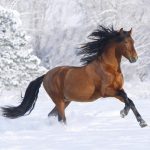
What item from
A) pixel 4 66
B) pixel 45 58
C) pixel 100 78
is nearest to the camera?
pixel 100 78

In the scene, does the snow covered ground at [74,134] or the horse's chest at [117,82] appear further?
the horse's chest at [117,82]

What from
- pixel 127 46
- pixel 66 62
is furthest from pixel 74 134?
pixel 66 62

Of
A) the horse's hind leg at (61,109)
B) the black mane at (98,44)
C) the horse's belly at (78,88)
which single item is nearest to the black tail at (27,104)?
the horse's hind leg at (61,109)

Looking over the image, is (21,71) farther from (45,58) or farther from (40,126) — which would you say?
(40,126)

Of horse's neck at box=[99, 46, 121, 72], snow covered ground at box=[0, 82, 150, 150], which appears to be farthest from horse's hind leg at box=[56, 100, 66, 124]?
horse's neck at box=[99, 46, 121, 72]

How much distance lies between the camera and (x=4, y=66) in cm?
2120

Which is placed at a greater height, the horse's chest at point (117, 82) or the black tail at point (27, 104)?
the horse's chest at point (117, 82)

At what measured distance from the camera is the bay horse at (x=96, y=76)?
7863 mm

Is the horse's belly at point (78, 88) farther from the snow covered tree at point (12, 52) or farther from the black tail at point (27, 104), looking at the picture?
the snow covered tree at point (12, 52)

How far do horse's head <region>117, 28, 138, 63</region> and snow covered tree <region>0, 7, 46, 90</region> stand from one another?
13350 mm

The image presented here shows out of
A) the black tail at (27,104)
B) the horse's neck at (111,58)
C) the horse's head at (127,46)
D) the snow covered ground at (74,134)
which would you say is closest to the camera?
the snow covered ground at (74,134)

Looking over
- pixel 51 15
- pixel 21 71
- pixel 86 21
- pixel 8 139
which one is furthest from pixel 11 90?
pixel 8 139

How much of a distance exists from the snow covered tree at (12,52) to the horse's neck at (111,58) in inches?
518

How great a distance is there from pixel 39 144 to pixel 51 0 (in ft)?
89.9
